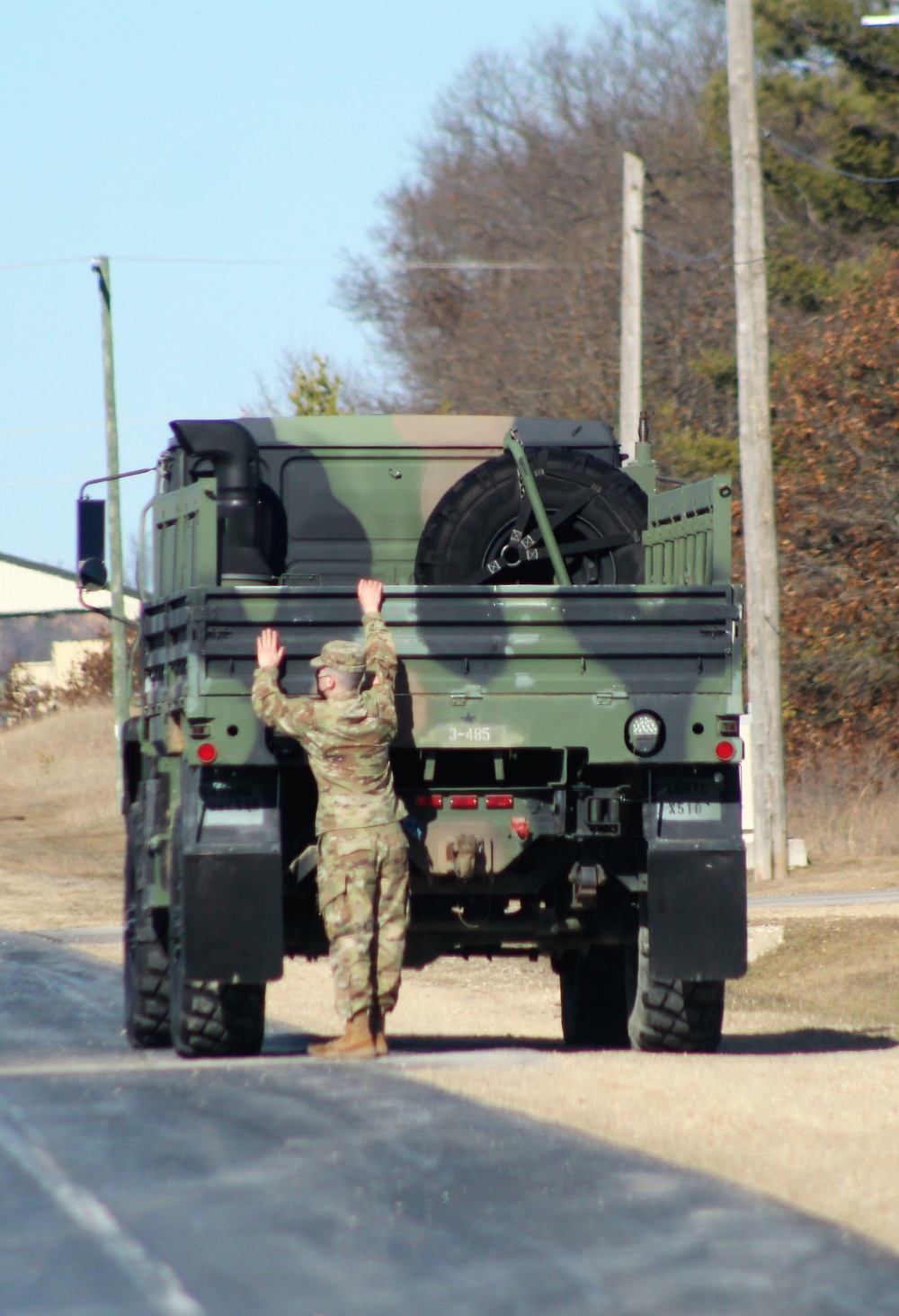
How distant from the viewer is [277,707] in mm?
9289

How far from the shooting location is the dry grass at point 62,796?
1351 inches

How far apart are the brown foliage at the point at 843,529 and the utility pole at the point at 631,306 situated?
3626 mm

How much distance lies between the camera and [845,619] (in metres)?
28.5

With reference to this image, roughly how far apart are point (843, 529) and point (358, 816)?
2072 cm

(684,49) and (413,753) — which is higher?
(684,49)

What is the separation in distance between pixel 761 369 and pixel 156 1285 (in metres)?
17.9

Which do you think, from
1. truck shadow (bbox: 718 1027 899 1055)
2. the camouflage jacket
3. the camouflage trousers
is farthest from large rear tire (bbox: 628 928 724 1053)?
the camouflage jacket

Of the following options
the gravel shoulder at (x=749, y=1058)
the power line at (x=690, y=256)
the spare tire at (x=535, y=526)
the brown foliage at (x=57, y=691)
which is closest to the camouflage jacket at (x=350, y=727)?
the gravel shoulder at (x=749, y=1058)

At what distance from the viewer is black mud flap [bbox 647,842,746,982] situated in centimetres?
959

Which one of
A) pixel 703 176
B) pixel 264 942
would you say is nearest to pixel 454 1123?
pixel 264 942

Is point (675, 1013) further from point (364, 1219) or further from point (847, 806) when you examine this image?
point (847, 806)

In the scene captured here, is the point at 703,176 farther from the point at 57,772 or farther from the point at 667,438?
the point at 57,772

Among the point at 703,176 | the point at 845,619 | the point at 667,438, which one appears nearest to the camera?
the point at 845,619

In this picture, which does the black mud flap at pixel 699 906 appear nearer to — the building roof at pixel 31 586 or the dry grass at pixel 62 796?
the dry grass at pixel 62 796
